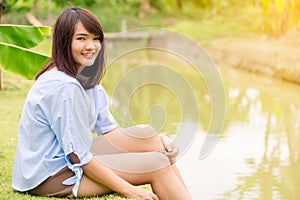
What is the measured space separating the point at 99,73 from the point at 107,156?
1.57 feet

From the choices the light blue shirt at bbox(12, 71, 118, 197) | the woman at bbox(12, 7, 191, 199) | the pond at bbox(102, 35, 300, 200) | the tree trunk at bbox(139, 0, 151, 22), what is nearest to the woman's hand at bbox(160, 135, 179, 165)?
the woman at bbox(12, 7, 191, 199)

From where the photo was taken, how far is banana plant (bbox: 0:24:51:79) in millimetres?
4527

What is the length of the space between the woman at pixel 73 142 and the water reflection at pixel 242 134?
138 centimetres

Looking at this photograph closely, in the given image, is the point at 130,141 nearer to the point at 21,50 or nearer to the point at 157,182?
the point at 157,182

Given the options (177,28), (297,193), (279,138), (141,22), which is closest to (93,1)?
(279,138)

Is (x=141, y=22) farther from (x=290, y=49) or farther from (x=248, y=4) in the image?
(x=290, y=49)

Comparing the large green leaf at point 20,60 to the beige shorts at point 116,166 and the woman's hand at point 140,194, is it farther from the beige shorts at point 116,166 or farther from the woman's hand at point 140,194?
the woman's hand at point 140,194

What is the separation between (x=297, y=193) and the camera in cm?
519

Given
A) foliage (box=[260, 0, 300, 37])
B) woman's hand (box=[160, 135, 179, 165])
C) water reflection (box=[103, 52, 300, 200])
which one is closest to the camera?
woman's hand (box=[160, 135, 179, 165])

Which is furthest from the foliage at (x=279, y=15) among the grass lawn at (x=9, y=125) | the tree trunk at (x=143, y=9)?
the tree trunk at (x=143, y=9)

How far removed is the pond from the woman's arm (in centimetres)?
145

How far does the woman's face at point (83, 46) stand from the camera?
11.7 feet

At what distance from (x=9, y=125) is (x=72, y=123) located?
3.20 m

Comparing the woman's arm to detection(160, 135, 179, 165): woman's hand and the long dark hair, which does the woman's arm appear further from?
the long dark hair
